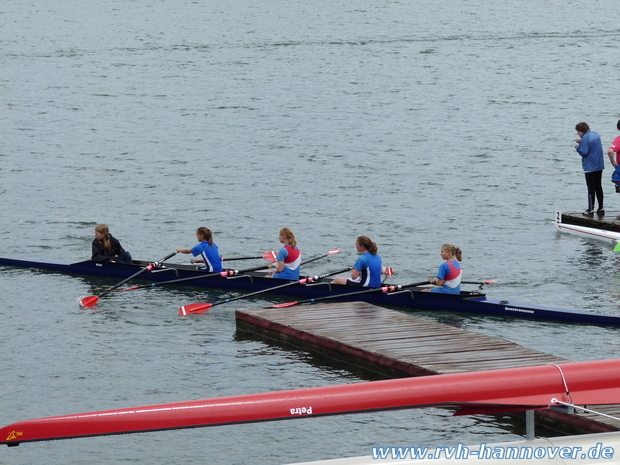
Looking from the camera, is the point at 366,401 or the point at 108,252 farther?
the point at 108,252

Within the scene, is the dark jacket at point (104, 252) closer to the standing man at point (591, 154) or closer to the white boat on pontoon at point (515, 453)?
the standing man at point (591, 154)

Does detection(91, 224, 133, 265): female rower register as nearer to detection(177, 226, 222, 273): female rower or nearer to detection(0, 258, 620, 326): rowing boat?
detection(0, 258, 620, 326): rowing boat

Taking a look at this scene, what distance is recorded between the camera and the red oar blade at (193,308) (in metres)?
17.7

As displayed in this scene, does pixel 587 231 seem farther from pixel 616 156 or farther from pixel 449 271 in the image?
pixel 449 271

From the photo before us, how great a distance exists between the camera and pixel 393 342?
14.3 metres

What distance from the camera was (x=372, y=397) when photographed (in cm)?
564

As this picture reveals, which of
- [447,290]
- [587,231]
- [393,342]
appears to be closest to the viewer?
[393,342]

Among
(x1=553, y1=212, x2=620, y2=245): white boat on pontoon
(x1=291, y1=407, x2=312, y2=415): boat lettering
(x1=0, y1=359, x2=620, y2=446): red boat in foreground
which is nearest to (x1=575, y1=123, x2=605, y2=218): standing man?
(x1=553, y1=212, x2=620, y2=245): white boat on pontoon

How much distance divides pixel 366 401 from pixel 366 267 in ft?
39.5

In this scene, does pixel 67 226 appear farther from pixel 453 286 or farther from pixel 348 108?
pixel 348 108

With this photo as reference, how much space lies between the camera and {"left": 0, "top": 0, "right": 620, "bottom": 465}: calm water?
1413cm

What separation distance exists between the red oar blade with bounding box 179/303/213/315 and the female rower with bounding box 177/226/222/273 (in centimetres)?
165

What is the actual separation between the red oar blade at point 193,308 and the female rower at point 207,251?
1.65 m

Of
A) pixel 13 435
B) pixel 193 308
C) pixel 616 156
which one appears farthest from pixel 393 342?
pixel 616 156
